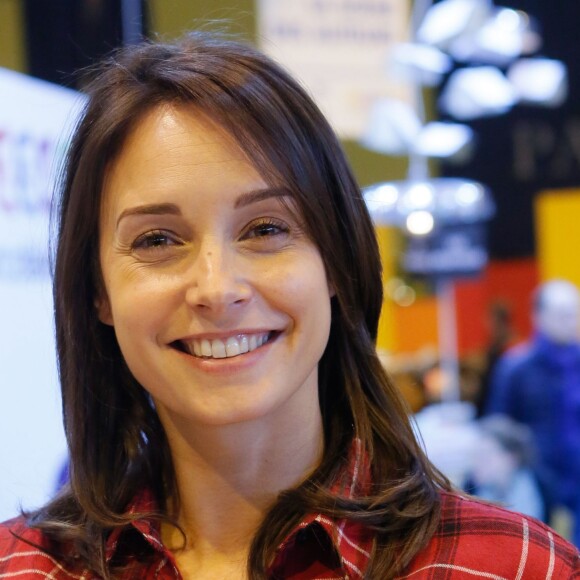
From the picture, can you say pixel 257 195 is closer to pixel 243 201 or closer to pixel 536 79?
pixel 243 201

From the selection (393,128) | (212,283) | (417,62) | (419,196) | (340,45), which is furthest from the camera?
(419,196)

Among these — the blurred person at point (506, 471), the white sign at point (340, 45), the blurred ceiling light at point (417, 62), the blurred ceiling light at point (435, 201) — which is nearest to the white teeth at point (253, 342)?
the blurred person at point (506, 471)

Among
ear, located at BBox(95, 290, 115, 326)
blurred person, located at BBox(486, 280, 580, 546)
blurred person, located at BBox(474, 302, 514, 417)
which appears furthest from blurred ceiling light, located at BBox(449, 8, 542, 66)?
ear, located at BBox(95, 290, 115, 326)

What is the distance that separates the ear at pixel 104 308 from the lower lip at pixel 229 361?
0.64ft

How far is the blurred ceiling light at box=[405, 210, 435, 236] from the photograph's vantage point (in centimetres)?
617

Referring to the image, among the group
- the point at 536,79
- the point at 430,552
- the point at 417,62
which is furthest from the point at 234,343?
the point at 536,79

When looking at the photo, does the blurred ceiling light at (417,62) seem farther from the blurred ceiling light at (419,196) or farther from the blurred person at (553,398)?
the blurred person at (553,398)

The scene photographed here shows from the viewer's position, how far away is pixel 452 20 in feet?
17.7

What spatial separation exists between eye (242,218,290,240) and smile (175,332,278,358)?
0.12 metres

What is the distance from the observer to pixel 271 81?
1330mm

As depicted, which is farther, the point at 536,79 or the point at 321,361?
the point at 536,79

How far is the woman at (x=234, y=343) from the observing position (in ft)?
4.18

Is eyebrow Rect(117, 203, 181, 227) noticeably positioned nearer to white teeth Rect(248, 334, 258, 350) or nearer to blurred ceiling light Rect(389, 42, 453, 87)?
white teeth Rect(248, 334, 258, 350)

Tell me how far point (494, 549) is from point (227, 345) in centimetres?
41
